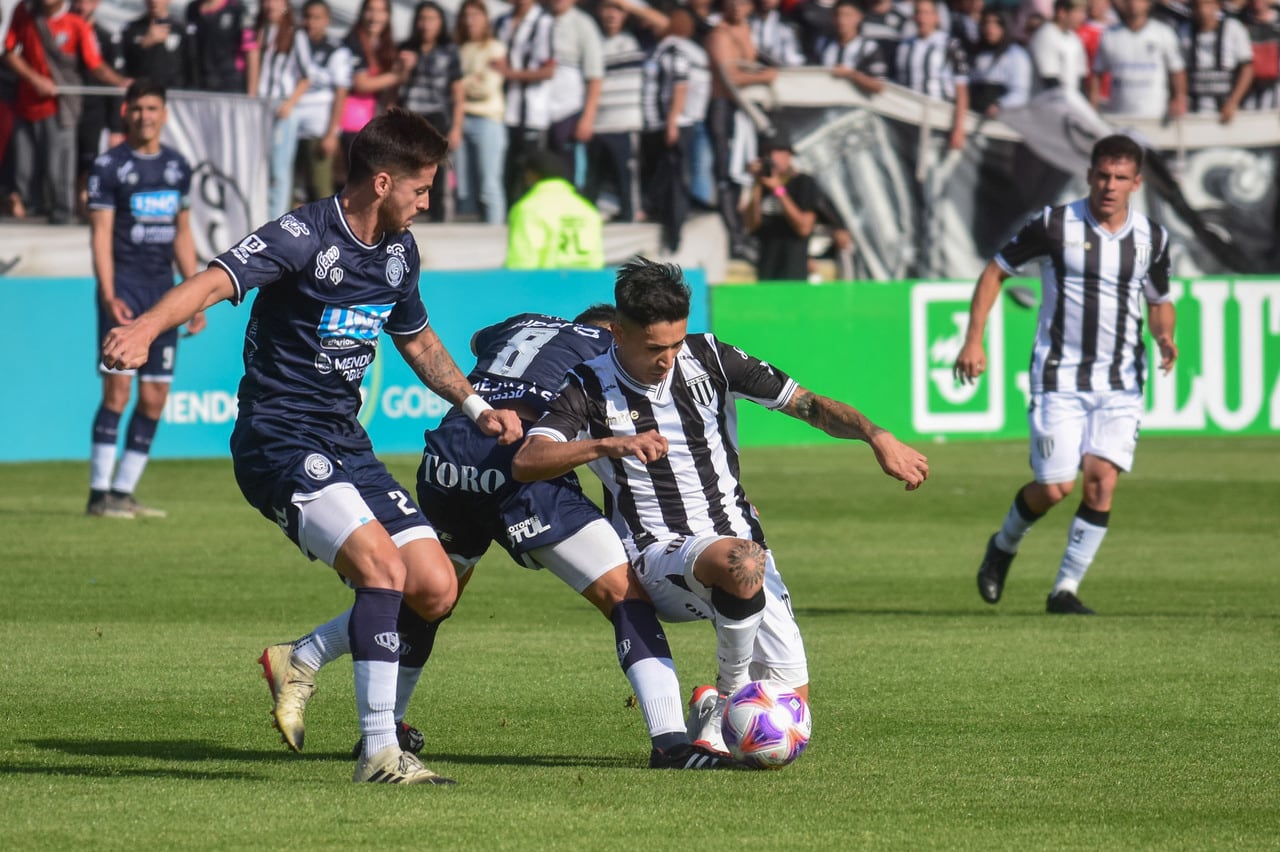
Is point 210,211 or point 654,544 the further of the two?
point 210,211

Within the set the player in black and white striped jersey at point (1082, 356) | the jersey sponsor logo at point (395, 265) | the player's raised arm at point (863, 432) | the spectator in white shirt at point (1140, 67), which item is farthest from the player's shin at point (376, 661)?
the spectator in white shirt at point (1140, 67)

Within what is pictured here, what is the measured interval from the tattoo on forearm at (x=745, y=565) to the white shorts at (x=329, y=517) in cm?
107

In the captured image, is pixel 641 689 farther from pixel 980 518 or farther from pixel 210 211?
pixel 210 211

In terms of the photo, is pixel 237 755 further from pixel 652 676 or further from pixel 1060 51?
pixel 1060 51

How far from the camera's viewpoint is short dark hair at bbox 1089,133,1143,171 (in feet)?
32.6

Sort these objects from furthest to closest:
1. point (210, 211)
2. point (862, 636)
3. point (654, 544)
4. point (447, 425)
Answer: point (210, 211) → point (862, 636) → point (447, 425) → point (654, 544)

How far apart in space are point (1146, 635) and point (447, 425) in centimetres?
387

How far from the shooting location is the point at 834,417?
6.18 m

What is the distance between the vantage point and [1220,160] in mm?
21922

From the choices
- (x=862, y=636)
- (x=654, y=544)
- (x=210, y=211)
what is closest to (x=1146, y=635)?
(x=862, y=636)

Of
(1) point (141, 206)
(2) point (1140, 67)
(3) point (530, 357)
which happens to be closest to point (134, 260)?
(1) point (141, 206)

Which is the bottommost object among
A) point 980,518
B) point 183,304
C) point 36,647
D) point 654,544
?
point 980,518

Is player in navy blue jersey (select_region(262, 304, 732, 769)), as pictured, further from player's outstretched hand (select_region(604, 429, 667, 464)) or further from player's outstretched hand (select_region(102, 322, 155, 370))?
player's outstretched hand (select_region(102, 322, 155, 370))

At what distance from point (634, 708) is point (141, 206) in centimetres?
682
